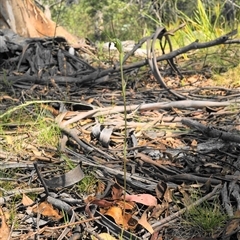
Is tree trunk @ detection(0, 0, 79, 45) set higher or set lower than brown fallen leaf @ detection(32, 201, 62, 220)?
lower

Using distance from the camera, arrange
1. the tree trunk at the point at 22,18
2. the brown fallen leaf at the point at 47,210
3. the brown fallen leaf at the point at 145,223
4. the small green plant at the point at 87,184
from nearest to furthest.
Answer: the brown fallen leaf at the point at 145,223
the brown fallen leaf at the point at 47,210
the small green plant at the point at 87,184
the tree trunk at the point at 22,18

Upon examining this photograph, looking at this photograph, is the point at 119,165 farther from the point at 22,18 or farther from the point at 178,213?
the point at 22,18

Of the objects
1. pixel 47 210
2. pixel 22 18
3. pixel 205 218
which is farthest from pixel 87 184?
pixel 22 18

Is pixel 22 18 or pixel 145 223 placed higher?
pixel 145 223

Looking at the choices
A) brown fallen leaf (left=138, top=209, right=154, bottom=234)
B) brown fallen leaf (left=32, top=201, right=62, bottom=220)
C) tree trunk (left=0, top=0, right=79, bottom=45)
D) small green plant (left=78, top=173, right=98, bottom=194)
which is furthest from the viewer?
tree trunk (left=0, top=0, right=79, bottom=45)

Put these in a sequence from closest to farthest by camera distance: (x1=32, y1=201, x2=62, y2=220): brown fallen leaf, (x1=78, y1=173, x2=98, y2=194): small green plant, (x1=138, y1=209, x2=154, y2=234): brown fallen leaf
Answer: (x1=138, y1=209, x2=154, y2=234): brown fallen leaf < (x1=32, y1=201, x2=62, y2=220): brown fallen leaf < (x1=78, y1=173, x2=98, y2=194): small green plant

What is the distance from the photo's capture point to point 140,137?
2098mm

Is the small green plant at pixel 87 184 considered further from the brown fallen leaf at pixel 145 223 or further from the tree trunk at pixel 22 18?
the tree trunk at pixel 22 18

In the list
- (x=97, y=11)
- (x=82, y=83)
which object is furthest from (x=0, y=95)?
(x=97, y=11)

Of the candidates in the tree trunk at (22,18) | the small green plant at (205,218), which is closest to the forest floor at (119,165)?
the small green plant at (205,218)

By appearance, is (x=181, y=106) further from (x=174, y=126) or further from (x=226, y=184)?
(x=226, y=184)

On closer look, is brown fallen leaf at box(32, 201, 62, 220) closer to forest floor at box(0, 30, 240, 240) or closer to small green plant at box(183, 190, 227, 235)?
forest floor at box(0, 30, 240, 240)

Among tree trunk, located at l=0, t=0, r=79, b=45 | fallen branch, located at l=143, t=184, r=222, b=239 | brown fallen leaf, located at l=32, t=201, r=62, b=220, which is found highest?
brown fallen leaf, located at l=32, t=201, r=62, b=220

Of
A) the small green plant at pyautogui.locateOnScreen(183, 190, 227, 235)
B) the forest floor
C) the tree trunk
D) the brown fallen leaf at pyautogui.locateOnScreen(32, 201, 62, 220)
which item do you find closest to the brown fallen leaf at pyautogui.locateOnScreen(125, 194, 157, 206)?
the forest floor
